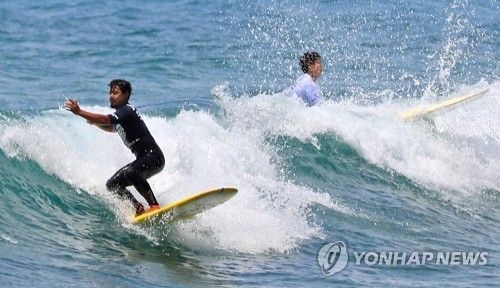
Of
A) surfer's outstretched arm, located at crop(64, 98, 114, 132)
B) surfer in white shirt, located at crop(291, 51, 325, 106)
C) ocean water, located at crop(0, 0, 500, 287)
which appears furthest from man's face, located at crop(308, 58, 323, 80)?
surfer's outstretched arm, located at crop(64, 98, 114, 132)

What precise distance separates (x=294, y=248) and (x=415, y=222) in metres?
2.00

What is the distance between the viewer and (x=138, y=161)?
8.56 meters

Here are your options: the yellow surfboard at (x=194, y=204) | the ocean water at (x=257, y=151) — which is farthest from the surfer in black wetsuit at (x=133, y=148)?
the ocean water at (x=257, y=151)

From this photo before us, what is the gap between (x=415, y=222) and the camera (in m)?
10.1

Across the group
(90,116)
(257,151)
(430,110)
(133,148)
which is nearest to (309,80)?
(257,151)

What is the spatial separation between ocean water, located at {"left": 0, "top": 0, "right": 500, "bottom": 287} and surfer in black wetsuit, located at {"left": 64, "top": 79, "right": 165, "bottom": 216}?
310 millimetres

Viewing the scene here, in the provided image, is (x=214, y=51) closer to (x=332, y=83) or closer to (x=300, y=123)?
(x=332, y=83)

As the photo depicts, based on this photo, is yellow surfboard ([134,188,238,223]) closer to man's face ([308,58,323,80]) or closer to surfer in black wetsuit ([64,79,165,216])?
surfer in black wetsuit ([64,79,165,216])

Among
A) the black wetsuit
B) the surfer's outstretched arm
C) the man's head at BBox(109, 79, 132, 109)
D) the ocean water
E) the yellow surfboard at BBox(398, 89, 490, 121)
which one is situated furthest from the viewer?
the yellow surfboard at BBox(398, 89, 490, 121)

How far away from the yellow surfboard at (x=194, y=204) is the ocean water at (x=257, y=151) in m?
0.19

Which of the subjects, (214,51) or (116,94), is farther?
(214,51)

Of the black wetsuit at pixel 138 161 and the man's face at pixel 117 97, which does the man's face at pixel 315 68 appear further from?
the man's face at pixel 117 97

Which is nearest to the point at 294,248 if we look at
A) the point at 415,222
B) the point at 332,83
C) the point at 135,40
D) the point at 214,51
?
the point at 415,222

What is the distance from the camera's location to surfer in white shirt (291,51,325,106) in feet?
40.1
